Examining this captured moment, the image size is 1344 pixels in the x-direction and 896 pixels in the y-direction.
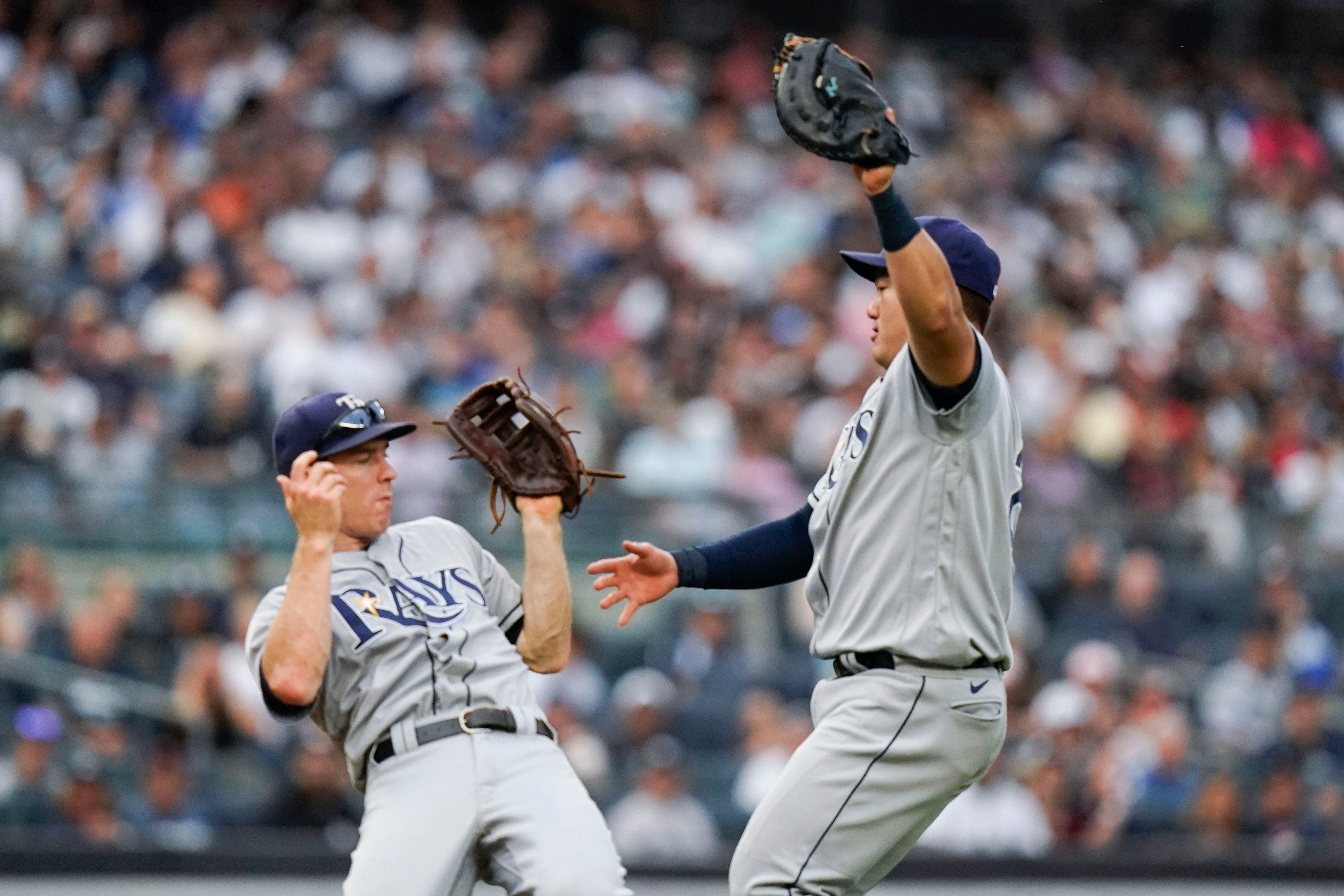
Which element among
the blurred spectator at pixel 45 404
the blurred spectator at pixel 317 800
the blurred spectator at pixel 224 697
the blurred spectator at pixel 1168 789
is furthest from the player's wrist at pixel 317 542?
the blurred spectator at pixel 1168 789

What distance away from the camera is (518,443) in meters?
4.19

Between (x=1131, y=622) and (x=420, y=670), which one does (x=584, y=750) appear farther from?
(x=420, y=670)

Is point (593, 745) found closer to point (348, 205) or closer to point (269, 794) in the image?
point (269, 794)

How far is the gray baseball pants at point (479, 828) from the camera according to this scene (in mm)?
3666

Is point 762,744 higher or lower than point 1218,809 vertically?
higher

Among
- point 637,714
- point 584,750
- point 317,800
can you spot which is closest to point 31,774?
point 317,800

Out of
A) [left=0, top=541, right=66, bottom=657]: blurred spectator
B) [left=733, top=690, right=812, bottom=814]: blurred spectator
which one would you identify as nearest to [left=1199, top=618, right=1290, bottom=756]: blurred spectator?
[left=733, top=690, right=812, bottom=814]: blurred spectator

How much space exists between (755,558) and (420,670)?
78 cm

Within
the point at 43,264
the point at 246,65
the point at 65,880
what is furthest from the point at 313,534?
the point at 246,65

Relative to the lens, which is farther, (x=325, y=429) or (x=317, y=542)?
(x=325, y=429)

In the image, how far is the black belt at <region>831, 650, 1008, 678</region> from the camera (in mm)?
3600

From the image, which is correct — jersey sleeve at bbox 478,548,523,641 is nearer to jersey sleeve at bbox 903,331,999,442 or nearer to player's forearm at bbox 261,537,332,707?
player's forearm at bbox 261,537,332,707

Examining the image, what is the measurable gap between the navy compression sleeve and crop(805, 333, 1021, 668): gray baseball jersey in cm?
36

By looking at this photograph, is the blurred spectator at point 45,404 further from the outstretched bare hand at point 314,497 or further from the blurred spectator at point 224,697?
the outstretched bare hand at point 314,497
